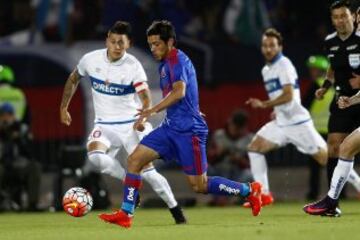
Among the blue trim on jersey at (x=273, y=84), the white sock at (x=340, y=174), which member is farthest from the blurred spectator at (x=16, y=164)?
the white sock at (x=340, y=174)

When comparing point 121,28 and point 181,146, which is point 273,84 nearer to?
point 121,28

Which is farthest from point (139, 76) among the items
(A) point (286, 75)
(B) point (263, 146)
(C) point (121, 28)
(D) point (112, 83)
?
(B) point (263, 146)

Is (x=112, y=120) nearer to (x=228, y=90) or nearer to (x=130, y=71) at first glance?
(x=130, y=71)

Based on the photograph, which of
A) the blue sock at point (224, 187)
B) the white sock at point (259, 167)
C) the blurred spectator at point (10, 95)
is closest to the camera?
the blue sock at point (224, 187)

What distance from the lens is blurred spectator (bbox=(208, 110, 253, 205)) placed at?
2006 centimetres

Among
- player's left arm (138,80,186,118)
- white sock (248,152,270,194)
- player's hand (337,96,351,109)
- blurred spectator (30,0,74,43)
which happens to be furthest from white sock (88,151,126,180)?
blurred spectator (30,0,74,43)

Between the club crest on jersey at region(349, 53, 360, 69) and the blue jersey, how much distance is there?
6.99ft

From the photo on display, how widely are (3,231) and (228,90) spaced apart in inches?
384

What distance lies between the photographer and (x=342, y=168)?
14367 mm

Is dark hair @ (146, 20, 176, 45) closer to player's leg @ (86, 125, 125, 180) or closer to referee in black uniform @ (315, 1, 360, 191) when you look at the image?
referee in black uniform @ (315, 1, 360, 191)

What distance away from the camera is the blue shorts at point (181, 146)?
13680 millimetres

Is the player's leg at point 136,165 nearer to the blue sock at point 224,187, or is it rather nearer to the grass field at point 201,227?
the grass field at point 201,227

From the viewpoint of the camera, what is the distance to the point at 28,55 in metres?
23.3

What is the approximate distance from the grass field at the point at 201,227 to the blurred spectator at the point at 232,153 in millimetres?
2372
